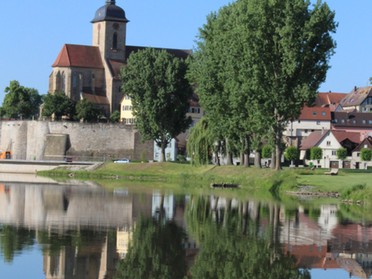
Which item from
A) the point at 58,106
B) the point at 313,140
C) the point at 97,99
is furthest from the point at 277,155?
the point at 97,99

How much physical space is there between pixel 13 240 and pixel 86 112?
296ft

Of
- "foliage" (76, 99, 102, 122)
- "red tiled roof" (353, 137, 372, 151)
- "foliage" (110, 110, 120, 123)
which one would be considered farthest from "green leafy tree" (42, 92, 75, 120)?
"red tiled roof" (353, 137, 372, 151)

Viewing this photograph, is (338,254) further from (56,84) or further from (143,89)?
(56,84)

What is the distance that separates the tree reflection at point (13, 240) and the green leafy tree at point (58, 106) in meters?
86.9

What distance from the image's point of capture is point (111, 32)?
13288 centimetres

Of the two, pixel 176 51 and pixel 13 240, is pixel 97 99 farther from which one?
pixel 13 240

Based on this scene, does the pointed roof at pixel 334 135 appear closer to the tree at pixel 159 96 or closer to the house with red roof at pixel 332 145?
the house with red roof at pixel 332 145

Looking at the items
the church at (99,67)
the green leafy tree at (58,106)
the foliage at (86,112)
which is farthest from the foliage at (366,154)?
the church at (99,67)

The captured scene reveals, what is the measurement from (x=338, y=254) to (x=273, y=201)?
22391mm

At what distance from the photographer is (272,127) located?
61.6 meters

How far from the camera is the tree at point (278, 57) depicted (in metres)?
58.5

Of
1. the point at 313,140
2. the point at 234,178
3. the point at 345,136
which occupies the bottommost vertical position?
the point at 234,178

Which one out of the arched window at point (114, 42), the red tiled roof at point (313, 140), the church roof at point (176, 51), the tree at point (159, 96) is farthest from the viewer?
the church roof at point (176, 51)

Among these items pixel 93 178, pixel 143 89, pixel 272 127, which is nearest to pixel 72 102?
pixel 143 89
